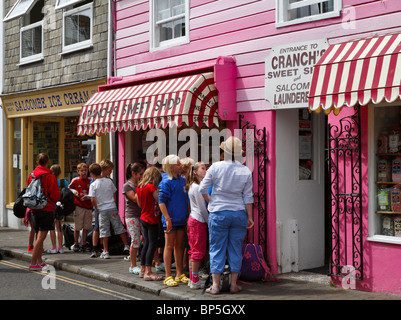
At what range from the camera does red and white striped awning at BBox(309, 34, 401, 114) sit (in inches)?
263

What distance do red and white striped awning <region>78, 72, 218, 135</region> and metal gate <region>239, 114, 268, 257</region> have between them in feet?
2.43

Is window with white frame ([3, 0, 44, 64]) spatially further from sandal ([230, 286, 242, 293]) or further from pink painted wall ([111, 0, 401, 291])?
sandal ([230, 286, 242, 293])

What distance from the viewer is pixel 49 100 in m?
14.1

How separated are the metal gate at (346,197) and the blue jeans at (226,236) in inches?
52.9

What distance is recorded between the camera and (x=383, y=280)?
7.39 meters

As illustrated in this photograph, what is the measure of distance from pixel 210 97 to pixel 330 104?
2.61 meters

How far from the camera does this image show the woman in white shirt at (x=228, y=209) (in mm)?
7473

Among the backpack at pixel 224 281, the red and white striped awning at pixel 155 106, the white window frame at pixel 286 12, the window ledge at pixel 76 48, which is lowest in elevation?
the backpack at pixel 224 281

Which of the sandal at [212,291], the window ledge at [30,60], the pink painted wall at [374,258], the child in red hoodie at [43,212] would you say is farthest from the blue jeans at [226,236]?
the window ledge at [30,60]

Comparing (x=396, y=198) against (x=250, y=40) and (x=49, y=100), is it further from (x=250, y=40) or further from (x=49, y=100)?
(x=49, y=100)

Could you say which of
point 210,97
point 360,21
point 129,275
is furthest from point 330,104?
point 129,275

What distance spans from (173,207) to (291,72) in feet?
8.51

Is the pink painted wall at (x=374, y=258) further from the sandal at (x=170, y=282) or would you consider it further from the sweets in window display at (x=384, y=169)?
the sandal at (x=170, y=282)

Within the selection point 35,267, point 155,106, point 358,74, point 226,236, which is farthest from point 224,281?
point 35,267
